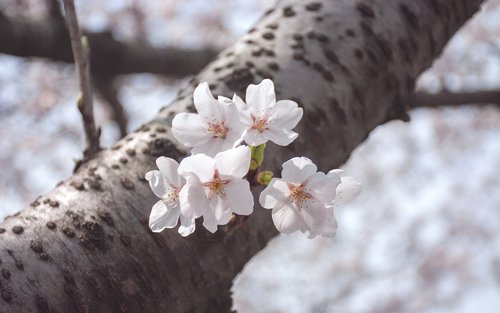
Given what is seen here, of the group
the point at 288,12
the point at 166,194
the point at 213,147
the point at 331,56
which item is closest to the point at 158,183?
the point at 166,194

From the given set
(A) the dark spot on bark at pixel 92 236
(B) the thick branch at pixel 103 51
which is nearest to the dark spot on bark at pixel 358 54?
(A) the dark spot on bark at pixel 92 236

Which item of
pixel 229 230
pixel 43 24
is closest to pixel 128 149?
pixel 229 230

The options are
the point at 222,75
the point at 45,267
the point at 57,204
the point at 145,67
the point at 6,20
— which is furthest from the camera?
the point at 145,67

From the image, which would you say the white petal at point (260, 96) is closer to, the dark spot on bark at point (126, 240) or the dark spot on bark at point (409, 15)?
the dark spot on bark at point (126, 240)

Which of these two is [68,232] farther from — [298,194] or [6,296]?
[298,194]

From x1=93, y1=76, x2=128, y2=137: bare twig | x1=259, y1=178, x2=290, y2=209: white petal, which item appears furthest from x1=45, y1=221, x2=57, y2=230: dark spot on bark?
x1=93, y1=76, x2=128, y2=137: bare twig

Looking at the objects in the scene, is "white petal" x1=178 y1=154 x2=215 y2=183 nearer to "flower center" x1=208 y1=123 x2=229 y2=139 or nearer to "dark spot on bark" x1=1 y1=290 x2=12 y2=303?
"flower center" x1=208 y1=123 x2=229 y2=139

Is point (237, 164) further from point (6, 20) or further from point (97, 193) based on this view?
point (6, 20)
